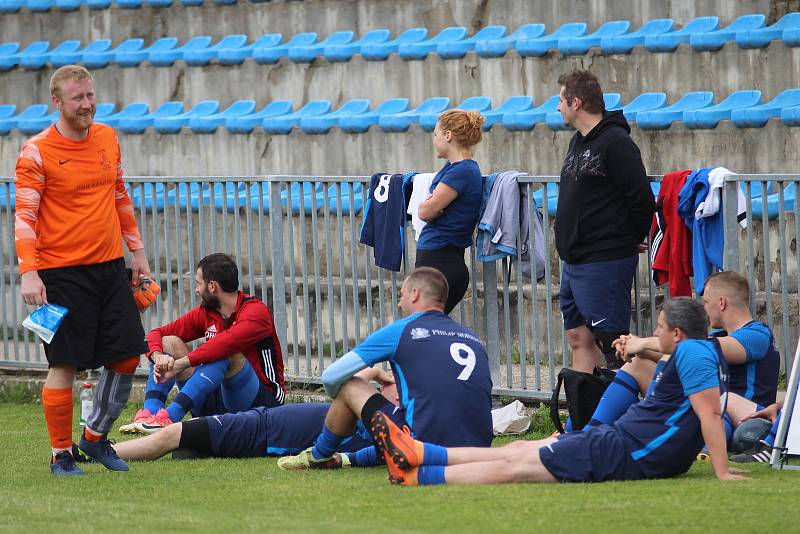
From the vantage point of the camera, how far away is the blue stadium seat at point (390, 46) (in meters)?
12.7

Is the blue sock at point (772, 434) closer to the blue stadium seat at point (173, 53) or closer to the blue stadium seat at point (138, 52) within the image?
the blue stadium seat at point (173, 53)

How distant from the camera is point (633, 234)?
797 centimetres

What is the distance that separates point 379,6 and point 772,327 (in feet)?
21.1

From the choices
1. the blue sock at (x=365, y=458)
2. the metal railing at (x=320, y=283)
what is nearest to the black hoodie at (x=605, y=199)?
the metal railing at (x=320, y=283)

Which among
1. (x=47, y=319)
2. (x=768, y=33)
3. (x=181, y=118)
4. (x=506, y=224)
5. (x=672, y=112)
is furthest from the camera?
(x=181, y=118)

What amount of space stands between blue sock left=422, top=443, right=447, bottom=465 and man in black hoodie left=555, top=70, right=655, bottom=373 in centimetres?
170

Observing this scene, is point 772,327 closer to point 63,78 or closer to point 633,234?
point 633,234

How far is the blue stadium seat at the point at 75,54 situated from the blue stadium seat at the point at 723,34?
661 centimetres

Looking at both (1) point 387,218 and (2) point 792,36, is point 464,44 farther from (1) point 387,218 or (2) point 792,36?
(1) point 387,218

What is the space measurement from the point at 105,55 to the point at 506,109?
483 centimetres

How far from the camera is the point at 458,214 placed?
8562 millimetres

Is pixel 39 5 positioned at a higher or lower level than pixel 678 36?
higher

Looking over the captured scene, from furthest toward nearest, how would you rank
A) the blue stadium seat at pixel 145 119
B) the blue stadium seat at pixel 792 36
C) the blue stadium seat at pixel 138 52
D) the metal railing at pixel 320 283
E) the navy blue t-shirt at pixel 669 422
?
the blue stadium seat at pixel 138 52, the blue stadium seat at pixel 145 119, the blue stadium seat at pixel 792 36, the metal railing at pixel 320 283, the navy blue t-shirt at pixel 669 422

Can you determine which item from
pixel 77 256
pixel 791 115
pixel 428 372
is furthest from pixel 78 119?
pixel 791 115
